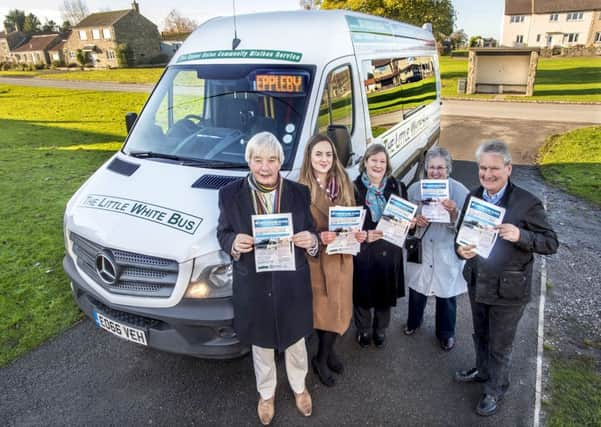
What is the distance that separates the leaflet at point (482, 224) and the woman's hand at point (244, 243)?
1359 mm

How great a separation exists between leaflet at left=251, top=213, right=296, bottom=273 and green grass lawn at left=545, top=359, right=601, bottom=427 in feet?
7.74

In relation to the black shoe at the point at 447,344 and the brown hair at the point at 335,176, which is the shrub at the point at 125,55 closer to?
the brown hair at the point at 335,176

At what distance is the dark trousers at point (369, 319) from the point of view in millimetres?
3799

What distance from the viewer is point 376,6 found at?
25.4 m

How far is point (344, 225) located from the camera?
2.86 meters

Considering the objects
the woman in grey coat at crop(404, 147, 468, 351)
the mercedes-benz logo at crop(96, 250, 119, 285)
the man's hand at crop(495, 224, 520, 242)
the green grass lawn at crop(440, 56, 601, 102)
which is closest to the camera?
the man's hand at crop(495, 224, 520, 242)

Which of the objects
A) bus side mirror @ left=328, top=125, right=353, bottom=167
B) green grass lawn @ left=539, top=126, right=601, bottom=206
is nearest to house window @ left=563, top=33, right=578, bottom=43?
green grass lawn @ left=539, top=126, right=601, bottom=206

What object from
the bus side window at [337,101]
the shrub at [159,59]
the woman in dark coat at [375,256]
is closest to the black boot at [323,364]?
the woman in dark coat at [375,256]

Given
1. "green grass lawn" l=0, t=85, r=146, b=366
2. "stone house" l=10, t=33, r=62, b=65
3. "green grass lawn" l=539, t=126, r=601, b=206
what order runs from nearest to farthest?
"green grass lawn" l=0, t=85, r=146, b=366 < "green grass lawn" l=539, t=126, r=601, b=206 < "stone house" l=10, t=33, r=62, b=65

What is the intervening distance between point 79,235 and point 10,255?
3409 mm

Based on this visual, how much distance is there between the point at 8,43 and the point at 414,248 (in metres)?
100

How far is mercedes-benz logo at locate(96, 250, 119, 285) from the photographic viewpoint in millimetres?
3139

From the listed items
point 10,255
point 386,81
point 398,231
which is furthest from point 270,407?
point 10,255

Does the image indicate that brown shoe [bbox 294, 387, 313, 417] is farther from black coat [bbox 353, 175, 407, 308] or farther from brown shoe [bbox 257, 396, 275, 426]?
black coat [bbox 353, 175, 407, 308]
